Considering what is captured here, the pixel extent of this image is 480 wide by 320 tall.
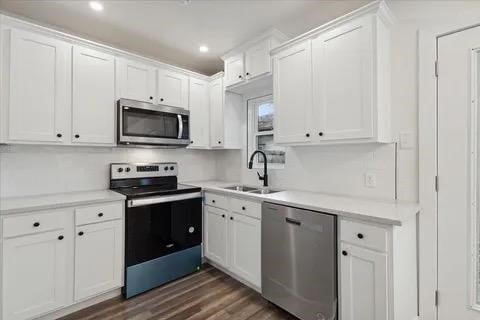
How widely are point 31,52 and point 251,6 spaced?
1926mm

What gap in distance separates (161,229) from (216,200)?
65cm

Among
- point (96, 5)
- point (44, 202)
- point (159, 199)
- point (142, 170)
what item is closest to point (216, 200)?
point (159, 199)

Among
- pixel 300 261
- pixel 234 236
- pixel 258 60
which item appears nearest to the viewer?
pixel 300 261

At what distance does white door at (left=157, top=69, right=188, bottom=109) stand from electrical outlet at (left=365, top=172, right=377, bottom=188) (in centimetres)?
223

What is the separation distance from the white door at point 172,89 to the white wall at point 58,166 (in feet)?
2.19

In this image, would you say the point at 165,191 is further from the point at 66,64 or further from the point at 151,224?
the point at 66,64

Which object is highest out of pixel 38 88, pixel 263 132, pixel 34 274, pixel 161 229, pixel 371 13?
pixel 371 13

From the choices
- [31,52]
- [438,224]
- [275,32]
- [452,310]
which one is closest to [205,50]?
[275,32]

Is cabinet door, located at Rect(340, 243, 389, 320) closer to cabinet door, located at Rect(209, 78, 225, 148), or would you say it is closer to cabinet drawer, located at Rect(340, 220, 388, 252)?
cabinet drawer, located at Rect(340, 220, 388, 252)

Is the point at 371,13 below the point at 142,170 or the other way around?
the other way around

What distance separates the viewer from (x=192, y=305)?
6.78 ft

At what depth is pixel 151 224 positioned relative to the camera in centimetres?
230

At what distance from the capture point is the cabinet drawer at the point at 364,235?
1374mm

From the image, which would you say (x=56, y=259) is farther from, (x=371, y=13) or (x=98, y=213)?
(x=371, y=13)
